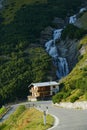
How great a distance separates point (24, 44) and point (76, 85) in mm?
66194

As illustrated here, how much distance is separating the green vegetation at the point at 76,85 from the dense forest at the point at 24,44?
15164 millimetres

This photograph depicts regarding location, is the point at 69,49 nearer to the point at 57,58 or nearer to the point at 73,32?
the point at 57,58

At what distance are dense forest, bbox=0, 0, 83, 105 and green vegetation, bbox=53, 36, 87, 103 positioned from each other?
15.2 metres

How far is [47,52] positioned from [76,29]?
13749 millimetres

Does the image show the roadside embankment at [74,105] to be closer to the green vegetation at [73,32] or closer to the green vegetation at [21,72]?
the green vegetation at [21,72]

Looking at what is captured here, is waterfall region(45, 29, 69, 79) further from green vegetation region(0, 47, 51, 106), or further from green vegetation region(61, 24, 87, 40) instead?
green vegetation region(61, 24, 87, 40)

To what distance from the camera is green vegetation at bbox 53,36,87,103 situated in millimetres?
65688

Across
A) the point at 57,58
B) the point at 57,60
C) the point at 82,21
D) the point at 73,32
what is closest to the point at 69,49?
the point at 57,58

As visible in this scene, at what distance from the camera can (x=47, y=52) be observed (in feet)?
453

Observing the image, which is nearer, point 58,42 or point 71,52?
point 71,52

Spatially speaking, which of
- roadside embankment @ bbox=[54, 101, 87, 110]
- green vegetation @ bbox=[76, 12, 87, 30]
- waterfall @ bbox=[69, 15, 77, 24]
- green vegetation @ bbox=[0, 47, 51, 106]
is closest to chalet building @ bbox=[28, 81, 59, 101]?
green vegetation @ bbox=[0, 47, 51, 106]

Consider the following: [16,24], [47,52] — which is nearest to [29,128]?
[47,52]

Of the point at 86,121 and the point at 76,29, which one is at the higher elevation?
the point at 86,121

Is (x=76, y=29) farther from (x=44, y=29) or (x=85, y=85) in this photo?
(x=85, y=85)
